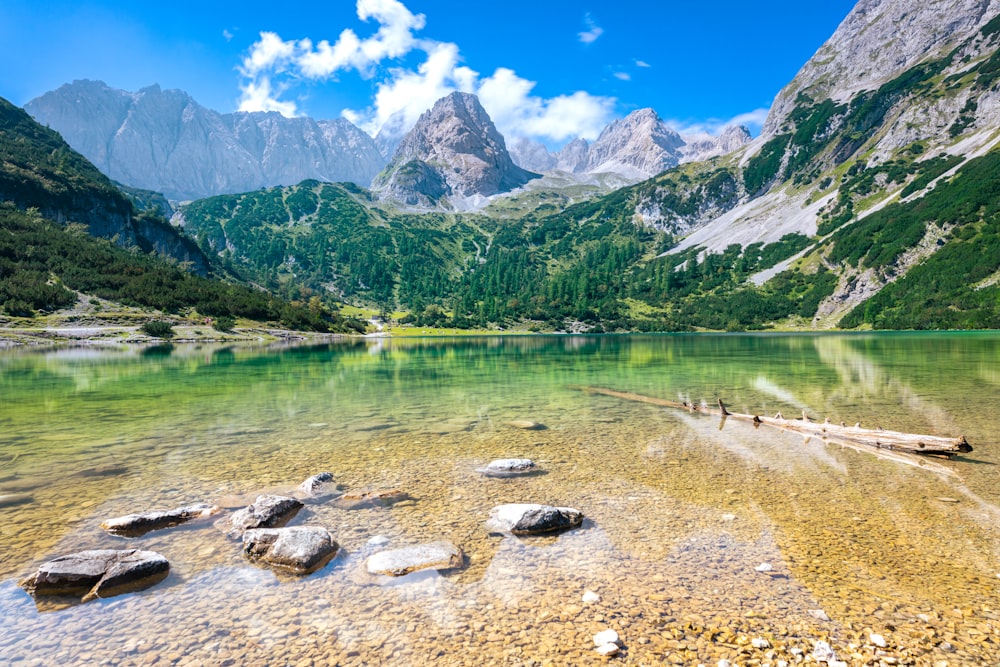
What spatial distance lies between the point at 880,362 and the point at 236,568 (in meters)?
70.9

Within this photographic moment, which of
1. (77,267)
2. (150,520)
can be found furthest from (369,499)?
(77,267)

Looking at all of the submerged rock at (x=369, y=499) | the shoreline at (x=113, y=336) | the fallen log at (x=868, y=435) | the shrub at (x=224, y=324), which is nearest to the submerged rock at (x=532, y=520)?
the submerged rock at (x=369, y=499)

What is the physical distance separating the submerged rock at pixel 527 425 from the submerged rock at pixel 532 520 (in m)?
12.3

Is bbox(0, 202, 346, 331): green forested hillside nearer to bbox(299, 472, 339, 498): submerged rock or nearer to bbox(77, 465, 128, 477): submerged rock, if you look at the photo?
bbox(77, 465, 128, 477): submerged rock

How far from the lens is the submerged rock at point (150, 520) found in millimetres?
12039

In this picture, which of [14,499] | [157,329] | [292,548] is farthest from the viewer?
[157,329]

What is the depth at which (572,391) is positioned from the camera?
3912cm

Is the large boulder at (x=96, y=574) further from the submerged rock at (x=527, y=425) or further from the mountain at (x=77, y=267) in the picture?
the mountain at (x=77, y=267)

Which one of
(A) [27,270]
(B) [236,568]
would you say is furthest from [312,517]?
(A) [27,270]

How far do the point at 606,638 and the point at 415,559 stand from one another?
441 centimetres

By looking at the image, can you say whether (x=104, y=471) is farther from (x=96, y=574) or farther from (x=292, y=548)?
(x=292, y=548)

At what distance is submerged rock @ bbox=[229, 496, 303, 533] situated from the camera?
12289 millimetres

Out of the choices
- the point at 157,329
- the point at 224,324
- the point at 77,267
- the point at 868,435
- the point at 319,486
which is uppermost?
the point at 77,267

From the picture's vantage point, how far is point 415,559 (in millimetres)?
10336
